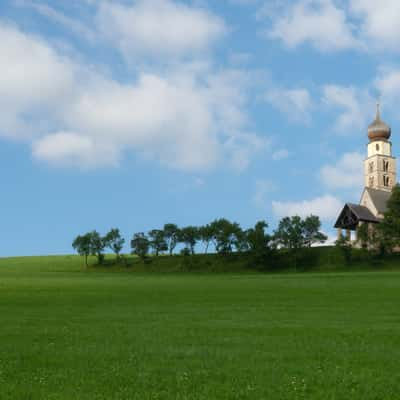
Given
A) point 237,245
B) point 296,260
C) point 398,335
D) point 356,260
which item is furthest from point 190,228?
point 398,335

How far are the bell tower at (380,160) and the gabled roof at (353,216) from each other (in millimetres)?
23916

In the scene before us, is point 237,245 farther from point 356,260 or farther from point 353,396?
point 353,396

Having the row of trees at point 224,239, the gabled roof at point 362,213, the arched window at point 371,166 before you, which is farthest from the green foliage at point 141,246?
the arched window at point 371,166

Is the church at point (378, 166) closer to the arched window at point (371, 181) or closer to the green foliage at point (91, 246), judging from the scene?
the arched window at point (371, 181)

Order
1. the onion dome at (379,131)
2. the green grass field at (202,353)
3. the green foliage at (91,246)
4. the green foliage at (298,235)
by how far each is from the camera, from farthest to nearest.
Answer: the onion dome at (379,131) → the green foliage at (91,246) → the green foliage at (298,235) → the green grass field at (202,353)

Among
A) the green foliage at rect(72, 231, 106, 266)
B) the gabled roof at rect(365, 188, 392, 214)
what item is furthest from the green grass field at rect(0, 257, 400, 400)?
the green foliage at rect(72, 231, 106, 266)

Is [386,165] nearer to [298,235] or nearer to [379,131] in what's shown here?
[379,131]

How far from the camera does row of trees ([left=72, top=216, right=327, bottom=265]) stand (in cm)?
11275

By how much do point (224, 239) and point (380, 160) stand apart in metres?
57.0

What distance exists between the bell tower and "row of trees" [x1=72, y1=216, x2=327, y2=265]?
125 ft

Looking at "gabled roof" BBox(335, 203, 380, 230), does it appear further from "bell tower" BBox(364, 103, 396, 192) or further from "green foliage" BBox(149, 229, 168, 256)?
"green foliage" BBox(149, 229, 168, 256)

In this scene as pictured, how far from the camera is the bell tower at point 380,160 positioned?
14288 cm

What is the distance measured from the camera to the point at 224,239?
391ft

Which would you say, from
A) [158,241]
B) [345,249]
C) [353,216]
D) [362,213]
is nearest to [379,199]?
[362,213]
